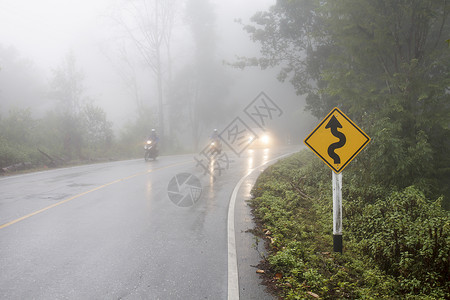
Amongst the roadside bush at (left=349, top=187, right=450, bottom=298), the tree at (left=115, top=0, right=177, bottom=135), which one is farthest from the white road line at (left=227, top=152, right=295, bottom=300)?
the tree at (left=115, top=0, right=177, bottom=135)

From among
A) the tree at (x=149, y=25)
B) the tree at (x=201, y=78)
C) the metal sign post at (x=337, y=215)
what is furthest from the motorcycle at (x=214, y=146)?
the tree at (x=201, y=78)

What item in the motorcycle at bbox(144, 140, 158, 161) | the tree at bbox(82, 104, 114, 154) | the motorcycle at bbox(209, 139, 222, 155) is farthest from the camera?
the tree at bbox(82, 104, 114, 154)

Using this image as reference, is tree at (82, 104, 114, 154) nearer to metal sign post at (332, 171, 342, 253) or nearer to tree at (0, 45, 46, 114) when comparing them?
tree at (0, 45, 46, 114)

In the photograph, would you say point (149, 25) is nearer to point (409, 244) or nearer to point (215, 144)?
point (215, 144)

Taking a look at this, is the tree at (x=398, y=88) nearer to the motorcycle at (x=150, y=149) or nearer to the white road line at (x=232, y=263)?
the white road line at (x=232, y=263)

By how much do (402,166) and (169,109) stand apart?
3456 cm

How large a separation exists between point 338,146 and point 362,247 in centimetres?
176

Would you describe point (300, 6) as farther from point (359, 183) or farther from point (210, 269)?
point (210, 269)

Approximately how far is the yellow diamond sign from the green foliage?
1381 millimetres

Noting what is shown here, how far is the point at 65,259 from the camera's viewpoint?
14.5 feet

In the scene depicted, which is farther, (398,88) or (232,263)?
(398,88)

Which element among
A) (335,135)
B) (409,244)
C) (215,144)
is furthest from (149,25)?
(409,244)

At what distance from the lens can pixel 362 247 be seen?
5.10m

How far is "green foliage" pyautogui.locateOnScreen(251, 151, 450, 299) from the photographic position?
365cm
